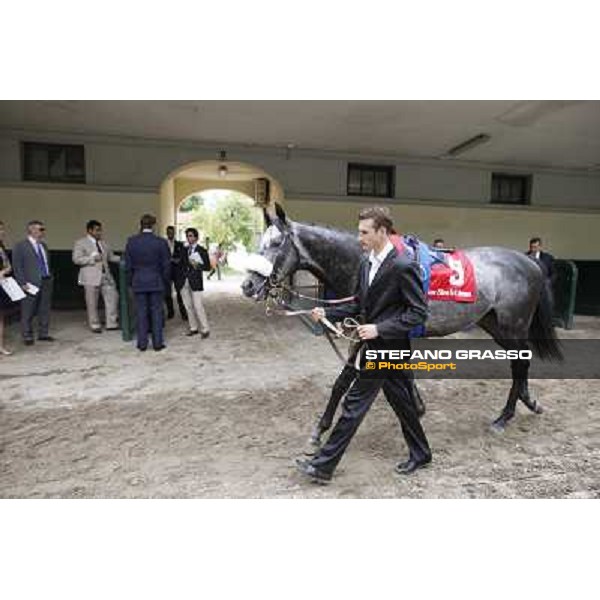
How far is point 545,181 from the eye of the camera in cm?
1071

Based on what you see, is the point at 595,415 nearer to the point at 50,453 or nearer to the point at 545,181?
the point at 50,453

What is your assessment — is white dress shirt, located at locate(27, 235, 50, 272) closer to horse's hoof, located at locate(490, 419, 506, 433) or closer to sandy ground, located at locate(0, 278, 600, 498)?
sandy ground, located at locate(0, 278, 600, 498)

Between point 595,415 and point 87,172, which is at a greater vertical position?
point 87,172

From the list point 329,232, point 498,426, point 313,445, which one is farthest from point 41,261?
point 498,426

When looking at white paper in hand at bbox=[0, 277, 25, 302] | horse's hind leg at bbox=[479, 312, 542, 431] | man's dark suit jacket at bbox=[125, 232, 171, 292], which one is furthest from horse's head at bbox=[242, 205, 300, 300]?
white paper in hand at bbox=[0, 277, 25, 302]

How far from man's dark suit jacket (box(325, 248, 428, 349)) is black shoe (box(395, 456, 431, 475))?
894mm

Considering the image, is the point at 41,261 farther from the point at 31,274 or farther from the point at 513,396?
the point at 513,396

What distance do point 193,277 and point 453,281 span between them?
397cm

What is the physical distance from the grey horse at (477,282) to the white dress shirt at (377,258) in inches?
26.9

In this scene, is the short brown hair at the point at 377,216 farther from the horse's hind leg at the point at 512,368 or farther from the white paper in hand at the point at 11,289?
the white paper in hand at the point at 11,289

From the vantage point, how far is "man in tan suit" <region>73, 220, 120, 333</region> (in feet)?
20.8

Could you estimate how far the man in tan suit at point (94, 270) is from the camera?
6.33 m

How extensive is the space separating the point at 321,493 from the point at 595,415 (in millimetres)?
2884

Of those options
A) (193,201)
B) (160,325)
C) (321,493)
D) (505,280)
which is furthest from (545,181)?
(193,201)
